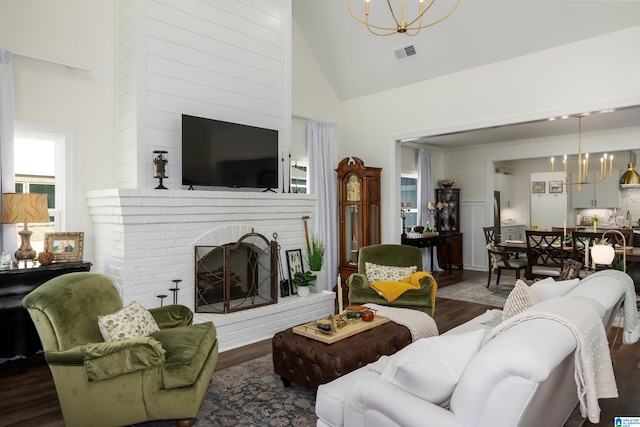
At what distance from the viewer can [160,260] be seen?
12.8 ft

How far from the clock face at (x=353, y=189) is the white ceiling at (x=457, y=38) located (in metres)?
1.37

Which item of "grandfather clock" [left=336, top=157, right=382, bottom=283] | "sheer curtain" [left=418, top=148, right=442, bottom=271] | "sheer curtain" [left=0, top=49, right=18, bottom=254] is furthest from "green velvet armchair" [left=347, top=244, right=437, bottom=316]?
"sheer curtain" [left=418, top=148, right=442, bottom=271]

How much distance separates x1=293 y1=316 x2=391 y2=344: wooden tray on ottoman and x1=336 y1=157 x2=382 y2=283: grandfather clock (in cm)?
287

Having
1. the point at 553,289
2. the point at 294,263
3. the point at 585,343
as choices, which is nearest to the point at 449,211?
the point at 294,263

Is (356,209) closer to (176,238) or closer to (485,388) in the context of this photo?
(176,238)

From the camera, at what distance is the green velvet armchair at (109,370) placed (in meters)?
2.30

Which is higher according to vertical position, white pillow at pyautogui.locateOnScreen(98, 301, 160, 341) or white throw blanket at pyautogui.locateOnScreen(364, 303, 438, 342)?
white pillow at pyautogui.locateOnScreen(98, 301, 160, 341)

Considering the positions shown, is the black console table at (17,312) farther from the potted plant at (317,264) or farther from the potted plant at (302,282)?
the potted plant at (317,264)

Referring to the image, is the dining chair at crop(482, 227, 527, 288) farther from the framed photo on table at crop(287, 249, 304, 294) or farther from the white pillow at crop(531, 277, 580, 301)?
the white pillow at crop(531, 277, 580, 301)

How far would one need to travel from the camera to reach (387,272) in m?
4.52

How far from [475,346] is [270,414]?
1.52m

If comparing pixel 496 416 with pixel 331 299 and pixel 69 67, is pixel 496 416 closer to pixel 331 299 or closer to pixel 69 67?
pixel 331 299

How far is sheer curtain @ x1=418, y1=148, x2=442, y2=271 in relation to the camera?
8.37 metres

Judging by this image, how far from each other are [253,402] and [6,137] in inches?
118
